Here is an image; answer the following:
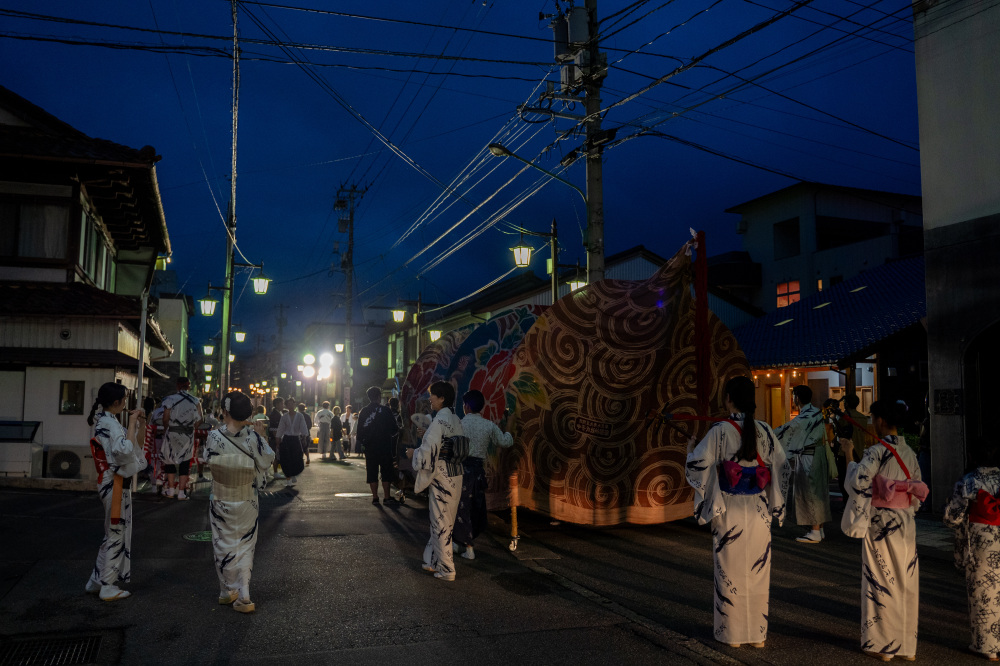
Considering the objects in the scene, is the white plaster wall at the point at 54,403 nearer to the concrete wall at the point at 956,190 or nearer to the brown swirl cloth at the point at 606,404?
the brown swirl cloth at the point at 606,404

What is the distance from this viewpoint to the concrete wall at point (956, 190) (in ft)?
34.3

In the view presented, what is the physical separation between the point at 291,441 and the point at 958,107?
13.0 metres

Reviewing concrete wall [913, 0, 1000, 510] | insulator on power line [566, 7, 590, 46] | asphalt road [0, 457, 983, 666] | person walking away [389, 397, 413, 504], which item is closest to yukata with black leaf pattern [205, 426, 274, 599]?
asphalt road [0, 457, 983, 666]

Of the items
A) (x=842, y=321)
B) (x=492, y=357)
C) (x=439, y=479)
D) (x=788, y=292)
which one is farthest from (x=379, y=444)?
(x=788, y=292)

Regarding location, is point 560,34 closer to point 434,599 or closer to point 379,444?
point 379,444

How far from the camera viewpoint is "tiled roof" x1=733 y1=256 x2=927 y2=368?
599 inches

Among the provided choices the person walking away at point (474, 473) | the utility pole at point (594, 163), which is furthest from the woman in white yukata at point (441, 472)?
the utility pole at point (594, 163)

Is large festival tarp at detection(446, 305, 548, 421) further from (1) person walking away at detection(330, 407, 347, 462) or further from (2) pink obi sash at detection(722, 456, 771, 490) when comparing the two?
(1) person walking away at detection(330, 407, 347, 462)

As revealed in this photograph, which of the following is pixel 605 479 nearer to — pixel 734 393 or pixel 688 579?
pixel 688 579

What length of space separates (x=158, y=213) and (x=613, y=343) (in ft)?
42.7

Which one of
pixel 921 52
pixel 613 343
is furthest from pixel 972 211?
pixel 613 343

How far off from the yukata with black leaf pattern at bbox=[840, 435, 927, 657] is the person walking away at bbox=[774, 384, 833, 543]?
13.6 feet

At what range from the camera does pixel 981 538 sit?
17.6 ft

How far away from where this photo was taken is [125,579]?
21.4 feet
